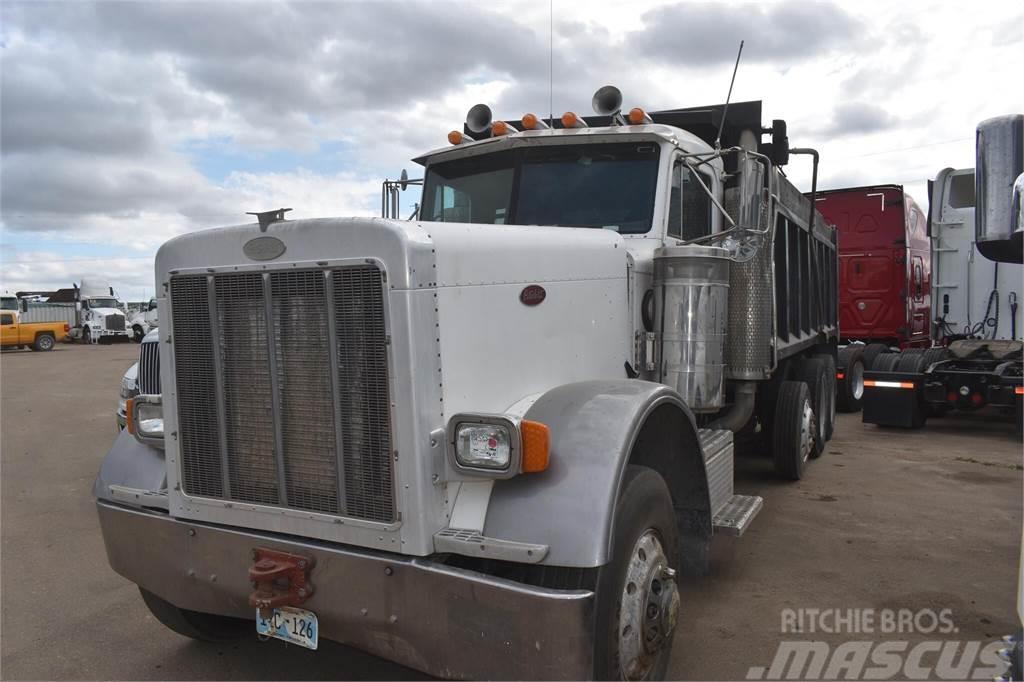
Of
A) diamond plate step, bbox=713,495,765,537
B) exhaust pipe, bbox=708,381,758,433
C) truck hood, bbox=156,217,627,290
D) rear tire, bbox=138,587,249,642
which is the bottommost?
rear tire, bbox=138,587,249,642

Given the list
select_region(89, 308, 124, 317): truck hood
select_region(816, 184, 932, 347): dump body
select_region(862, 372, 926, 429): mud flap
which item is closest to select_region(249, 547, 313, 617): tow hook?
select_region(862, 372, 926, 429): mud flap

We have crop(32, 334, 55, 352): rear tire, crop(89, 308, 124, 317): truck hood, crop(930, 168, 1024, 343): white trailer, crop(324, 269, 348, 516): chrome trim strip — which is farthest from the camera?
crop(89, 308, 124, 317): truck hood

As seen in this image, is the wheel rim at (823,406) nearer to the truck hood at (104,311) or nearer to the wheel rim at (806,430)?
the wheel rim at (806,430)

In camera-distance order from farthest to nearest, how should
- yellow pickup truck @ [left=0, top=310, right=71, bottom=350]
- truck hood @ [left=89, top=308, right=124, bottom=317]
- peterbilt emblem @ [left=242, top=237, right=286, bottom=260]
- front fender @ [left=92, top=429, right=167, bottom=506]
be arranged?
truck hood @ [left=89, top=308, right=124, bottom=317] < yellow pickup truck @ [left=0, top=310, right=71, bottom=350] < front fender @ [left=92, top=429, right=167, bottom=506] < peterbilt emblem @ [left=242, top=237, right=286, bottom=260]

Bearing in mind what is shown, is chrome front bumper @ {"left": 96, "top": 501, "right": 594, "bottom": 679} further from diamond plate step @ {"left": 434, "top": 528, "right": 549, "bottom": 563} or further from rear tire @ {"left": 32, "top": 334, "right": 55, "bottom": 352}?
rear tire @ {"left": 32, "top": 334, "right": 55, "bottom": 352}

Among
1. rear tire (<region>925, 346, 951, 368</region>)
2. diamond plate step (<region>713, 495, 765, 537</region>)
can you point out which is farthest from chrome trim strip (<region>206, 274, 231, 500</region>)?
rear tire (<region>925, 346, 951, 368</region>)

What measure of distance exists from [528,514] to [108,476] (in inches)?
81.5

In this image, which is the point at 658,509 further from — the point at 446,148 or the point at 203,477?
the point at 446,148

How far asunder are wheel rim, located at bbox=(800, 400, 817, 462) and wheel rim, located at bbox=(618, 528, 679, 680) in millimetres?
4080

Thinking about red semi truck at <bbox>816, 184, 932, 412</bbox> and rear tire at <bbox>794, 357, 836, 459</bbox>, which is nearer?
rear tire at <bbox>794, 357, 836, 459</bbox>

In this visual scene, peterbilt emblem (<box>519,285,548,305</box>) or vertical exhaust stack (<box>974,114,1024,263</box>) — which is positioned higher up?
vertical exhaust stack (<box>974,114,1024,263</box>)

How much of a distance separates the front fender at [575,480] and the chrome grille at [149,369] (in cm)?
518

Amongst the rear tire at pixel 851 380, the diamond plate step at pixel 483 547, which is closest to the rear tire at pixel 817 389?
the rear tire at pixel 851 380

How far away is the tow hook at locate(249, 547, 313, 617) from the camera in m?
2.63
